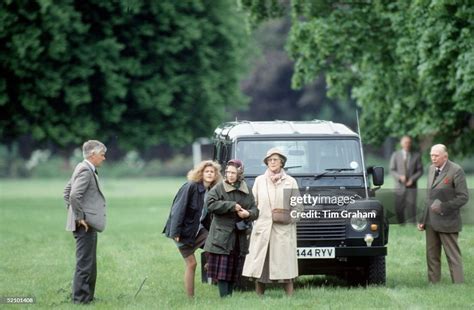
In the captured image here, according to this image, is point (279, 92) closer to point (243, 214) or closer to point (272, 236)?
point (272, 236)

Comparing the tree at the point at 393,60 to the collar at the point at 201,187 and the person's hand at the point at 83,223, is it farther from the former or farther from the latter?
the person's hand at the point at 83,223

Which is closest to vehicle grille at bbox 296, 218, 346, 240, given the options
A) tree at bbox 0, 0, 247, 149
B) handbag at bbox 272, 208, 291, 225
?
handbag at bbox 272, 208, 291, 225

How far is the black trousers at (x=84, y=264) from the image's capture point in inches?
562

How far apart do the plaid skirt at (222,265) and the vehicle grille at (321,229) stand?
4.72 ft

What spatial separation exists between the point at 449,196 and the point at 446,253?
0.79 meters

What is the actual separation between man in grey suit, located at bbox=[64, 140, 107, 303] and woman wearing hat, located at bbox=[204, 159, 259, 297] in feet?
4.32

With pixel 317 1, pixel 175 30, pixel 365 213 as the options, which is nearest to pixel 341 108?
pixel 175 30

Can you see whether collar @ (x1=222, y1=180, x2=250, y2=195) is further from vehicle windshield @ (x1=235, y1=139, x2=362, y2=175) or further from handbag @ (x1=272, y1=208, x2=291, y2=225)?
vehicle windshield @ (x1=235, y1=139, x2=362, y2=175)

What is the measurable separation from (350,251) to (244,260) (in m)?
1.38

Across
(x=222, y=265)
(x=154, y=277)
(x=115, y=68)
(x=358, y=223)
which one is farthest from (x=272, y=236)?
(x=115, y=68)

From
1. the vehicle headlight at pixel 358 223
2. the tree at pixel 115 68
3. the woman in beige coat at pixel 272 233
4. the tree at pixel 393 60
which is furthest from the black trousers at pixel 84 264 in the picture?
the tree at pixel 115 68

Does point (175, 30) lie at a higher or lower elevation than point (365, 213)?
higher

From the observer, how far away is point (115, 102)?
134 feet

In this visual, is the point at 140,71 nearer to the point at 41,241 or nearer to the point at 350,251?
the point at 41,241
